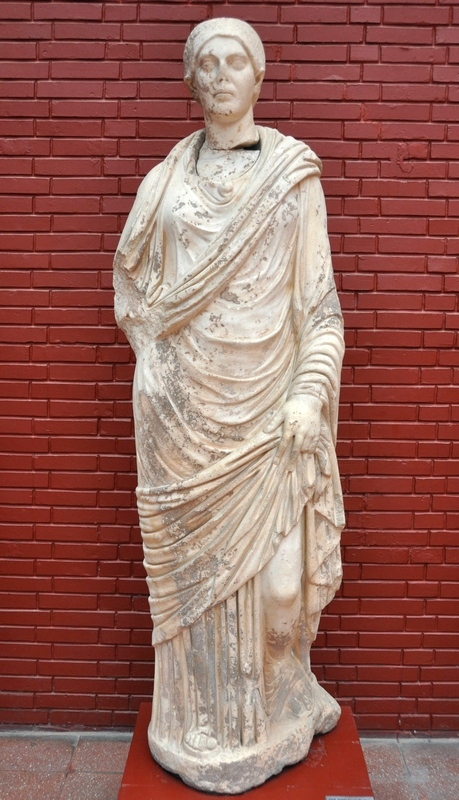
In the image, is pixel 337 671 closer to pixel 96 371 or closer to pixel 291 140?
pixel 96 371

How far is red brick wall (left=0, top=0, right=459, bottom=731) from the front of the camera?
3.71 m

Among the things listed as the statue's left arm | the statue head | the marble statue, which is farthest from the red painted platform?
the statue head

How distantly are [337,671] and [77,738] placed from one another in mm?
1200

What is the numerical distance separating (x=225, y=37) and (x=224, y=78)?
125 mm

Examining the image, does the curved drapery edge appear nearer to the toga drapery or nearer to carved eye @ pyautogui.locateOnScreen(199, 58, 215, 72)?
the toga drapery

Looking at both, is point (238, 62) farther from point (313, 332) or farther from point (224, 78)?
point (313, 332)

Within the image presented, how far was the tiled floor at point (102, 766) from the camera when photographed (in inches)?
137

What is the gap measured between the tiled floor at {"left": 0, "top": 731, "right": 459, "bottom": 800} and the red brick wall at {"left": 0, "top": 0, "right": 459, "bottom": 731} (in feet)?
0.41

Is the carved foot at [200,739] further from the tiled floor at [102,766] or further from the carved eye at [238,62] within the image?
the carved eye at [238,62]

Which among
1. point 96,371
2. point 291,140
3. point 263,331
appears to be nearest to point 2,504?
point 96,371

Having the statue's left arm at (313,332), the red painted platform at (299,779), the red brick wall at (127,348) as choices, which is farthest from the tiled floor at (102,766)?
the statue's left arm at (313,332)

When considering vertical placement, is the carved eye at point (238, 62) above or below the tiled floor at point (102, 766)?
above

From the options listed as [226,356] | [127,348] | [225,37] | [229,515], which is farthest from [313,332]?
[127,348]

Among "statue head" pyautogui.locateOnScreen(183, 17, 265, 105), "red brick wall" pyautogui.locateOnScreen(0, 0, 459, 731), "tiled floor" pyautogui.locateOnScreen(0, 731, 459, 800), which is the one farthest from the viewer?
"red brick wall" pyautogui.locateOnScreen(0, 0, 459, 731)
